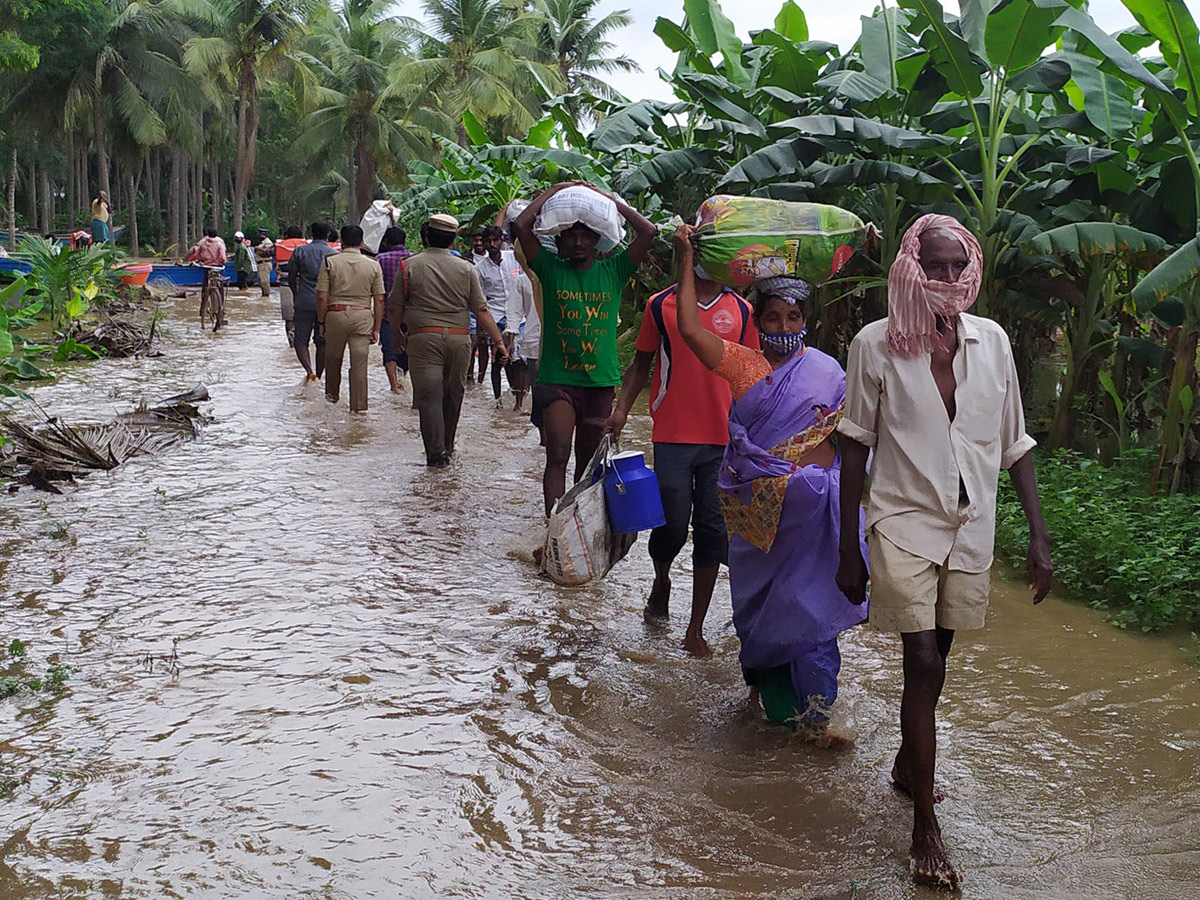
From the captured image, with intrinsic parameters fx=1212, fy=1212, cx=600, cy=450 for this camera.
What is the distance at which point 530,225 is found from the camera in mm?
6168

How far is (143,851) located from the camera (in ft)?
11.6

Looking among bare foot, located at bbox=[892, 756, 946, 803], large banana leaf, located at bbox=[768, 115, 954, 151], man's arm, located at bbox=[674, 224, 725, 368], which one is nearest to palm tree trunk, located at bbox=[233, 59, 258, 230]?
large banana leaf, located at bbox=[768, 115, 954, 151]

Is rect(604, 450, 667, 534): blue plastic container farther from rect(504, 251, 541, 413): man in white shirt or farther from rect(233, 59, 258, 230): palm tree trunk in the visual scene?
rect(233, 59, 258, 230): palm tree trunk

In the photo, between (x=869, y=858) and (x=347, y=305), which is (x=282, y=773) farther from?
(x=347, y=305)

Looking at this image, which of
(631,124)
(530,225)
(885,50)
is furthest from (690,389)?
(631,124)

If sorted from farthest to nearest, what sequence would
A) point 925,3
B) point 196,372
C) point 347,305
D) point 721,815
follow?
point 196,372, point 347,305, point 925,3, point 721,815

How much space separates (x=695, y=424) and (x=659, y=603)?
1.02 metres

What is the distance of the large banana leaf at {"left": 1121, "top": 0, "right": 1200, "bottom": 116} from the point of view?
705 centimetres

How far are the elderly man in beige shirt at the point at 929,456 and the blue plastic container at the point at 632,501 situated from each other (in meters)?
1.90

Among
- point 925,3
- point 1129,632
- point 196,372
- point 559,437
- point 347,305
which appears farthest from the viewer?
point 196,372

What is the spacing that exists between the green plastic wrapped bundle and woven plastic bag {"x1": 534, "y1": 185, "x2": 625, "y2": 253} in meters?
1.20

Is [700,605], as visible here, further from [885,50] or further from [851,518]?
[885,50]

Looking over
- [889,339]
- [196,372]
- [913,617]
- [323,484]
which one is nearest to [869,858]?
[913,617]

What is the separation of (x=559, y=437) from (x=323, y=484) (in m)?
2.89
